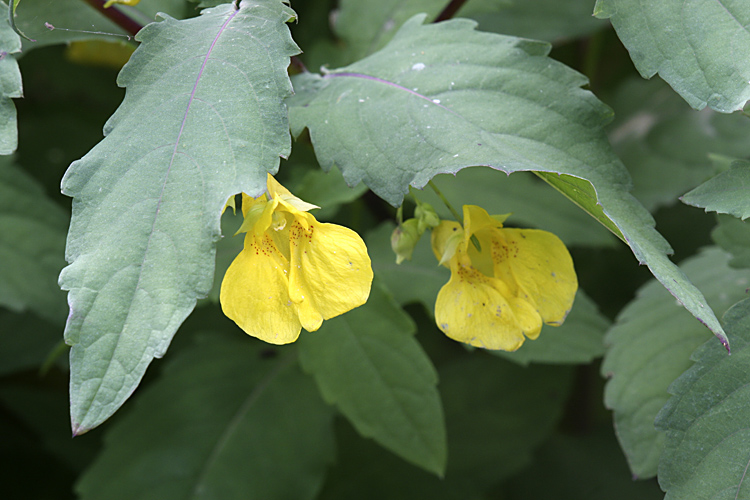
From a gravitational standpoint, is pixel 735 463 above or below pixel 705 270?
above

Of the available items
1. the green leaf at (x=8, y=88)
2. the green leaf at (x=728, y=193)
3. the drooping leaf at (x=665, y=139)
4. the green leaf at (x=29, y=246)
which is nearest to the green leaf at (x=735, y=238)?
the green leaf at (x=728, y=193)

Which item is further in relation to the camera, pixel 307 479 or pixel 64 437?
pixel 64 437

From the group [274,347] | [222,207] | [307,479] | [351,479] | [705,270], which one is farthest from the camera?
[351,479]

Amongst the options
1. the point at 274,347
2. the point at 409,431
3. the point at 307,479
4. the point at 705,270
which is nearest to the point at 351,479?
the point at 307,479

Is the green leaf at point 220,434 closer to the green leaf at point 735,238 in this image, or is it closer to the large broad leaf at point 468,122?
the large broad leaf at point 468,122

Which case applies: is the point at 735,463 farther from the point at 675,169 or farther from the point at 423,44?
the point at 675,169

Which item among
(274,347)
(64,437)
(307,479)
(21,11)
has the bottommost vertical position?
(64,437)

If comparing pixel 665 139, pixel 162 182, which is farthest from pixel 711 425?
pixel 665 139
